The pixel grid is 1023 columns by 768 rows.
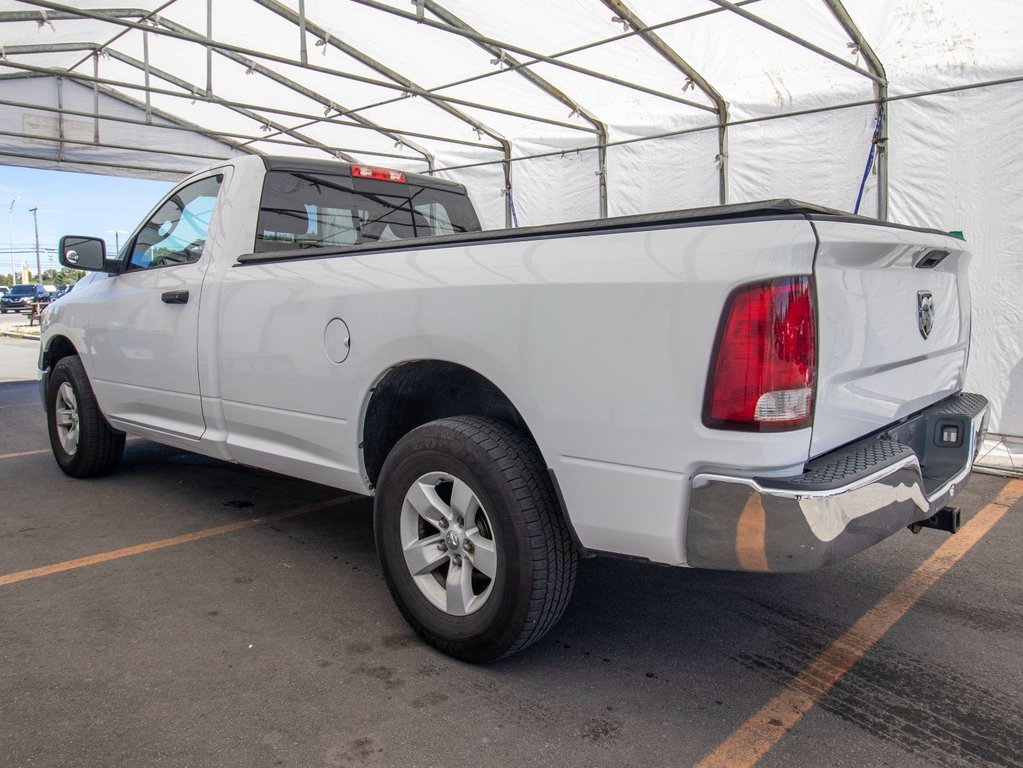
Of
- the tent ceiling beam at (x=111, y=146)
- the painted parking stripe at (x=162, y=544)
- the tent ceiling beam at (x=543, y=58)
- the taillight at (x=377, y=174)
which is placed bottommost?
→ the painted parking stripe at (x=162, y=544)

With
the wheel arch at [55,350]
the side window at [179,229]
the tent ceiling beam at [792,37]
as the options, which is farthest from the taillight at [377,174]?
the tent ceiling beam at [792,37]

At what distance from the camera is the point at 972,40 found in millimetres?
6559

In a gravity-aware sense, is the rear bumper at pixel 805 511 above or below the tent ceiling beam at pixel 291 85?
below

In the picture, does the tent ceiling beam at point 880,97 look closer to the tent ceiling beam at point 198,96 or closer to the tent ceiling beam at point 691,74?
the tent ceiling beam at point 691,74

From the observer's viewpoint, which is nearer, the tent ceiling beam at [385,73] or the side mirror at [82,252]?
the side mirror at [82,252]

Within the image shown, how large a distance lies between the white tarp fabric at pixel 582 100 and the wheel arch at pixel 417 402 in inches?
202

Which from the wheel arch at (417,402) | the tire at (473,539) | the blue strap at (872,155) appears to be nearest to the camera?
the tire at (473,539)

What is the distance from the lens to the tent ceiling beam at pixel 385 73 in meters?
8.88

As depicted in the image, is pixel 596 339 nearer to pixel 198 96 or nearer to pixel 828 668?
pixel 828 668

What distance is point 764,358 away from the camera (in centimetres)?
201

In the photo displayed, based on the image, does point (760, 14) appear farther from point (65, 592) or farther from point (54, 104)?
point (54, 104)

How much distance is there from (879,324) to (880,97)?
5908 mm

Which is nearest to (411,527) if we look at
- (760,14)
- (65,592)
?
(65,592)

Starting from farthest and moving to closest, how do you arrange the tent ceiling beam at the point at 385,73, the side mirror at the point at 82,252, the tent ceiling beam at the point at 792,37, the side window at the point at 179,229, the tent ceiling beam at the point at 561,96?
the tent ceiling beam at the point at 385,73 < the tent ceiling beam at the point at 561,96 < the tent ceiling beam at the point at 792,37 < the side mirror at the point at 82,252 < the side window at the point at 179,229
